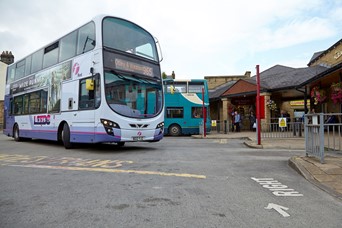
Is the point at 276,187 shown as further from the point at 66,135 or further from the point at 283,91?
the point at 283,91

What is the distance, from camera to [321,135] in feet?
18.1

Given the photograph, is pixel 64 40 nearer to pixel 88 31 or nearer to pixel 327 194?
pixel 88 31

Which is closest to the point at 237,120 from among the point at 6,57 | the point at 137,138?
the point at 137,138

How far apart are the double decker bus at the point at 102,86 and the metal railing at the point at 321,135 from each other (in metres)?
4.78

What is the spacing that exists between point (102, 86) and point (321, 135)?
19.6 feet

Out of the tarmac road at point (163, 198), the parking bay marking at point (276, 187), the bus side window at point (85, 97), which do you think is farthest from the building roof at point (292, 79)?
the parking bay marking at point (276, 187)

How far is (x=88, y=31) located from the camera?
8.67 meters

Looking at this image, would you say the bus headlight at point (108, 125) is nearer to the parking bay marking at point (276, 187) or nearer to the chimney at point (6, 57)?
the parking bay marking at point (276, 187)

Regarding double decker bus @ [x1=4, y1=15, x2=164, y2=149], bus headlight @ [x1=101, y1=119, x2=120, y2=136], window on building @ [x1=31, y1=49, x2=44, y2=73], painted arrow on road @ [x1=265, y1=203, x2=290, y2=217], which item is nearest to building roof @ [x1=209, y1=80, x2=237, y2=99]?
double decker bus @ [x1=4, y1=15, x2=164, y2=149]

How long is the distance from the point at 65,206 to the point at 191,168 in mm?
3062

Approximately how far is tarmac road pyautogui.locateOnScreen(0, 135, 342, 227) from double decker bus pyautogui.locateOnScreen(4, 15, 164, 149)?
2.54 meters

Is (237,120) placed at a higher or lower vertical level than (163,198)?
higher

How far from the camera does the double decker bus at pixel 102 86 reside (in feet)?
26.2

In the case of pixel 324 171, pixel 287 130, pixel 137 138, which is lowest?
pixel 324 171
